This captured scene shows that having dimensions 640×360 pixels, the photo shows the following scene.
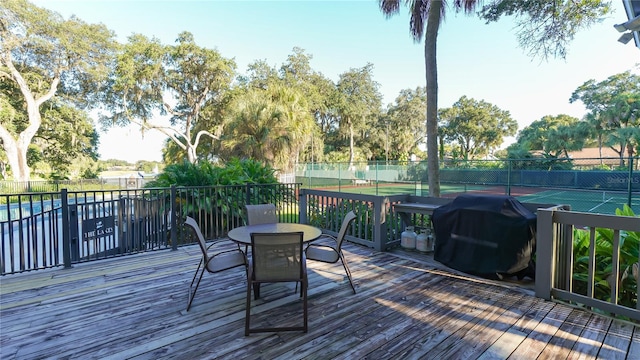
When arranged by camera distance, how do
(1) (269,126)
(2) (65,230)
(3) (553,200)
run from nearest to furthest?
Result: (2) (65,230) → (3) (553,200) → (1) (269,126)

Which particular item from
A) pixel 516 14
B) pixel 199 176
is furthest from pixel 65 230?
pixel 516 14

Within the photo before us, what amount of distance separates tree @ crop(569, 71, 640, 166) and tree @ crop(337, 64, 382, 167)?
17958 mm

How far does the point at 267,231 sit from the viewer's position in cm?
305

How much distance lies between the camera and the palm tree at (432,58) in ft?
17.9

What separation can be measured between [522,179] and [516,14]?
465cm

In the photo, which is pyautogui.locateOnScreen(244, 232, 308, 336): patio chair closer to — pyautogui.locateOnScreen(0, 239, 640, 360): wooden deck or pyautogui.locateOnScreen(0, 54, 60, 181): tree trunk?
pyautogui.locateOnScreen(0, 239, 640, 360): wooden deck

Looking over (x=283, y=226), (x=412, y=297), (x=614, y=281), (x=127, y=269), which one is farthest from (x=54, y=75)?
(x=614, y=281)

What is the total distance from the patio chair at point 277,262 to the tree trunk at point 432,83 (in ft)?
13.8

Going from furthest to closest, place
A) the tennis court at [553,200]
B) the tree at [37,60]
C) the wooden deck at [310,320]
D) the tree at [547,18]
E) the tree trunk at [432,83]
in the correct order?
the tree at [37,60]
the tennis court at [553,200]
the tree at [547,18]
the tree trunk at [432,83]
the wooden deck at [310,320]

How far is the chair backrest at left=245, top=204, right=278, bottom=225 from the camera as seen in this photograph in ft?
11.7

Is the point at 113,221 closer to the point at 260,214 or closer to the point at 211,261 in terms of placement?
the point at 260,214

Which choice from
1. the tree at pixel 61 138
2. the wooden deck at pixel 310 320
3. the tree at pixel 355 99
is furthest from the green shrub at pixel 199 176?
the tree at pixel 355 99

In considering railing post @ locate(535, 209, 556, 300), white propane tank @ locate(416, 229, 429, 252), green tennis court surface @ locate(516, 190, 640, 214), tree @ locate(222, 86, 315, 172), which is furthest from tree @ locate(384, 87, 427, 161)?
railing post @ locate(535, 209, 556, 300)

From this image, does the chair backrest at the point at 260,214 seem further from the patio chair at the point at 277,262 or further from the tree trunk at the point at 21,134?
the tree trunk at the point at 21,134
